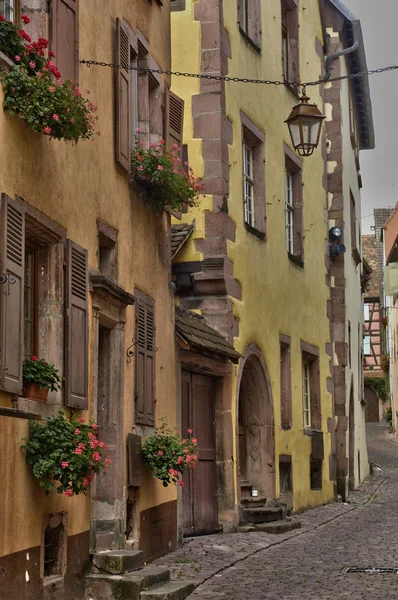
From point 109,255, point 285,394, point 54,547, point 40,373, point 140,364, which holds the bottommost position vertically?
point 54,547

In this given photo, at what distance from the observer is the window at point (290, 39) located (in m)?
19.5

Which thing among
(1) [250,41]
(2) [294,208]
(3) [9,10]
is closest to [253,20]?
(1) [250,41]

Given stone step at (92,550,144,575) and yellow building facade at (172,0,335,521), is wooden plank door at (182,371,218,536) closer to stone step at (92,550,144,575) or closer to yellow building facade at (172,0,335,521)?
yellow building facade at (172,0,335,521)

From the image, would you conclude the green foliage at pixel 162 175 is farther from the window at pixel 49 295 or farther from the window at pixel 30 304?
the window at pixel 30 304

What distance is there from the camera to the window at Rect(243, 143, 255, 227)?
16812 mm

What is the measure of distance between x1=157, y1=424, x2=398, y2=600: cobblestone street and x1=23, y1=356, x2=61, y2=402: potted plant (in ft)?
7.92

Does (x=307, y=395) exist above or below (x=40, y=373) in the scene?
above

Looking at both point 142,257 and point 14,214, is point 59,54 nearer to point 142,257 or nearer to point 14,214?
point 14,214

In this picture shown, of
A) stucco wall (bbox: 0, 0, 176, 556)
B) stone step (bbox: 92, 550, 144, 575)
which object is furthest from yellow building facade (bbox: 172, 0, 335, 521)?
stone step (bbox: 92, 550, 144, 575)

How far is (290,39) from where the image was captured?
64.6ft

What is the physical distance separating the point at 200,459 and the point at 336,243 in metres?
8.41

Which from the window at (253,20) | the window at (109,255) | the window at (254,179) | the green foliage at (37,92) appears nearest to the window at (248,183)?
the window at (254,179)

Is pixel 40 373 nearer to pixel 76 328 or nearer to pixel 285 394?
pixel 76 328

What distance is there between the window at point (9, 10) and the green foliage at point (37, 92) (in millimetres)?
353
